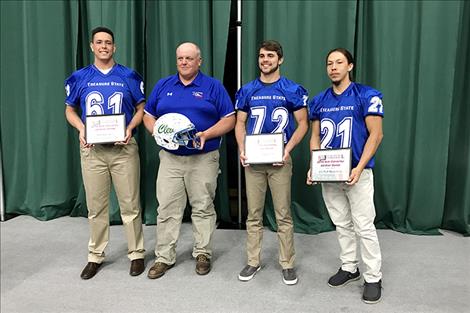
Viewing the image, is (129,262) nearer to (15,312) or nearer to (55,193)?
(15,312)

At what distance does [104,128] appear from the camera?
7.93ft

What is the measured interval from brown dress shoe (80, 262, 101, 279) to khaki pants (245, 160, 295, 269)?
953 mm

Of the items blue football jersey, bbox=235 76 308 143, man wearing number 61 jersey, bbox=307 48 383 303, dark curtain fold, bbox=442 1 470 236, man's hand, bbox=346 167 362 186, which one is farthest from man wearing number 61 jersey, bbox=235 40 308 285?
dark curtain fold, bbox=442 1 470 236

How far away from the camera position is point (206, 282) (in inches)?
97.9

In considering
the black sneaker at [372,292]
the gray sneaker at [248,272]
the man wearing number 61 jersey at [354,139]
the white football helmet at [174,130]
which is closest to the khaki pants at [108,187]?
the white football helmet at [174,130]

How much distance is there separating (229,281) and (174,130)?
0.95m

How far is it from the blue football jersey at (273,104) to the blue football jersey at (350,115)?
17 cm

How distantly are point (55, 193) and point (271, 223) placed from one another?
1957 millimetres

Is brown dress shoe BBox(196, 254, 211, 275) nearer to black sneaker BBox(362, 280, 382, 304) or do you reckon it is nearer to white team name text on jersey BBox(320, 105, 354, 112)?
black sneaker BBox(362, 280, 382, 304)

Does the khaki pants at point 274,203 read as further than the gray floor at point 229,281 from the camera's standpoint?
Yes

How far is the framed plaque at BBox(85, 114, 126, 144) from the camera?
7.92 feet

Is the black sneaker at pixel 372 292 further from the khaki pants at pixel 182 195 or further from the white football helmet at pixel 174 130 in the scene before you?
the white football helmet at pixel 174 130

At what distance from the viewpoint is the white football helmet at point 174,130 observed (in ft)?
7.62

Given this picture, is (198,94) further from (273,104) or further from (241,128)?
(273,104)
